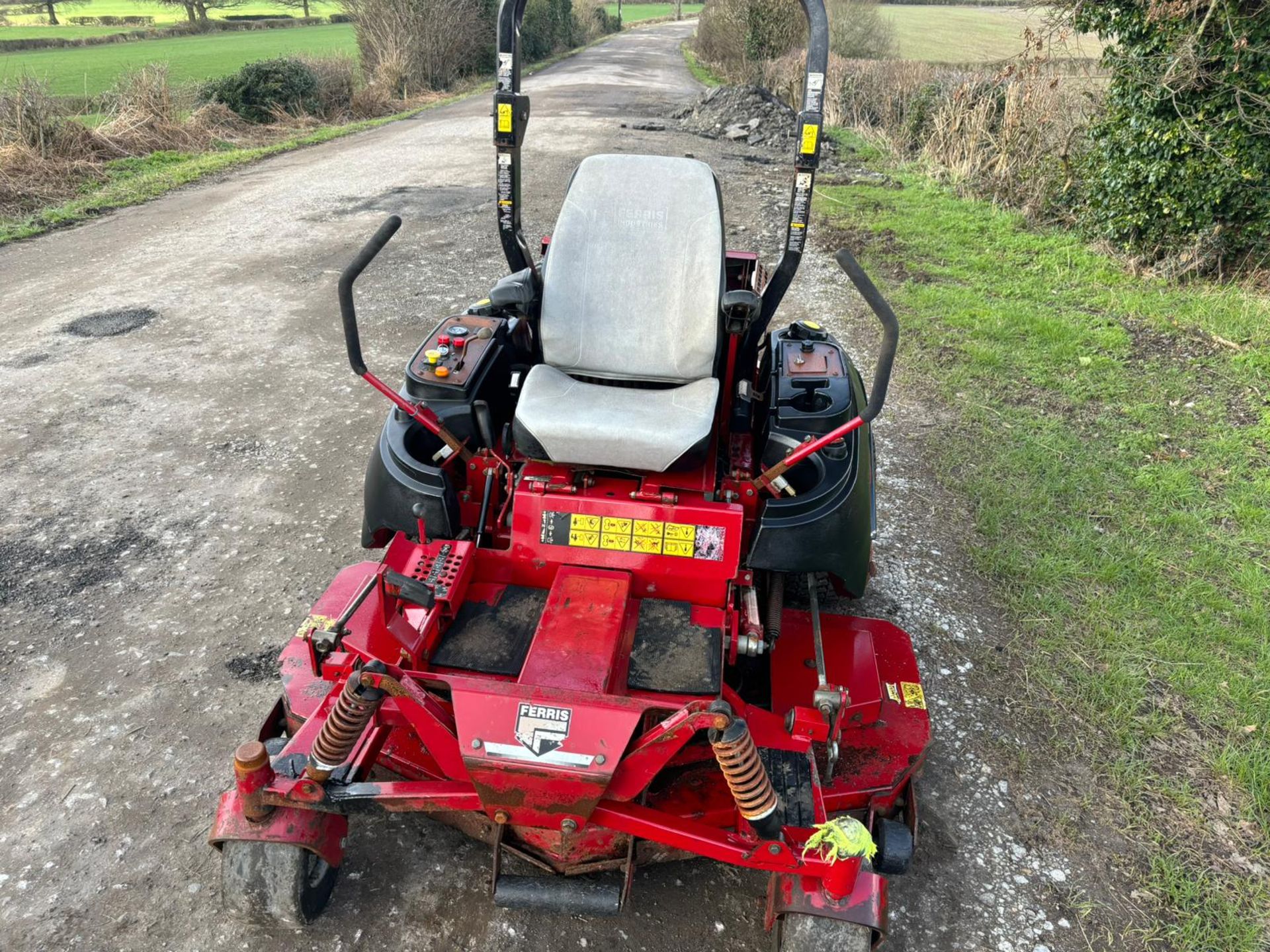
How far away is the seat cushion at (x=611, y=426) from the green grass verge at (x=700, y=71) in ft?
62.4

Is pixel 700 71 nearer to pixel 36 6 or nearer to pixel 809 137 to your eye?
pixel 809 137

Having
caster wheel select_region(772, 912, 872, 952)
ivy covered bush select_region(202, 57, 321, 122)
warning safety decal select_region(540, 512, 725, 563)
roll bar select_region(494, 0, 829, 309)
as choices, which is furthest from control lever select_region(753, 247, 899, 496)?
ivy covered bush select_region(202, 57, 321, 122)

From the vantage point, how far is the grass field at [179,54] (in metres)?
23.8

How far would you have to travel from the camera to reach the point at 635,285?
336cm

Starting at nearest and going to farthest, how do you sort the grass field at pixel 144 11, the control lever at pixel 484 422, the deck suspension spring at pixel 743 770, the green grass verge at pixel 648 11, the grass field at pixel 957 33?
the deck suspension spring at pixel 743 770 < the control lever at pixel 484 422 < the grass field at pixel 957 33 < the grass field at pixel 144 11 < the green grass verge at pixel 648 11

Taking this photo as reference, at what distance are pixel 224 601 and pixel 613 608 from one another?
2.16m

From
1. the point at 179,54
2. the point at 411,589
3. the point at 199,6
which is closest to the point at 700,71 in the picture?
the point at 179,54

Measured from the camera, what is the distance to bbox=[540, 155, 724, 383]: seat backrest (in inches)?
130

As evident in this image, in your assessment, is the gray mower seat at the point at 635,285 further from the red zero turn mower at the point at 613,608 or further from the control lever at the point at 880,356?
the control lever at the point at 880,356

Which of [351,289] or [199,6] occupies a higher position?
[199,6]

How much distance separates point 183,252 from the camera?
8484 mm

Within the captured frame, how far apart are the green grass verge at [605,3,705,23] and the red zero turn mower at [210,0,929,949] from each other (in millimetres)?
57526

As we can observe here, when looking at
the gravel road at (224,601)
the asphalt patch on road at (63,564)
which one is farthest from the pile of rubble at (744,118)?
the asphalt patch on road at (63,564)

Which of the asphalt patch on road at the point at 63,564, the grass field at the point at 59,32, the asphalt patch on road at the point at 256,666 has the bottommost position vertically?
the asphalt patch on road at the point at 256,666
